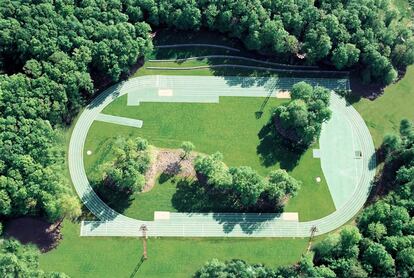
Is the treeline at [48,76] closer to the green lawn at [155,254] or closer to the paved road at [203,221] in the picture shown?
the paved road at [203,221]

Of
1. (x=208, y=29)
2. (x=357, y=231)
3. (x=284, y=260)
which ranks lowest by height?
(x=284, y=260)

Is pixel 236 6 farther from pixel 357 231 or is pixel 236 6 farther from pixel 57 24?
pixel 357 231

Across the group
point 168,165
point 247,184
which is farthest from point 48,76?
point 247,184

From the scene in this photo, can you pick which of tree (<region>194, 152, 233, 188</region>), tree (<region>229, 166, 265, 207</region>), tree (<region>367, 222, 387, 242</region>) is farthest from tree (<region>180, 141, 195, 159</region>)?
tree (<region>367, 222, 387, 242</region>)

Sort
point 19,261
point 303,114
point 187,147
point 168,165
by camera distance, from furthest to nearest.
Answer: point 168,165 → point 303,114 → point 187,147 → point 19,261

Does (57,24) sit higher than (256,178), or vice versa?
(57,24)

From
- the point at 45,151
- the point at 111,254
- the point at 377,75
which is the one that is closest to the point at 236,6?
the point at 377,75

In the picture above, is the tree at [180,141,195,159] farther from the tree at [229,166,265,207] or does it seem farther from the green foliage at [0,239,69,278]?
the green foliage at [0,239,69,278]

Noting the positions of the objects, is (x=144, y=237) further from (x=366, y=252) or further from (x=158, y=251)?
(x=366, y=252)
